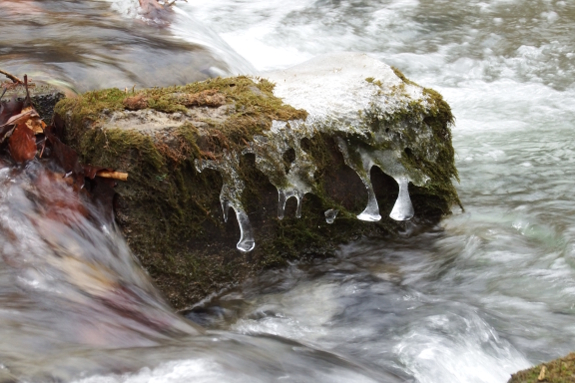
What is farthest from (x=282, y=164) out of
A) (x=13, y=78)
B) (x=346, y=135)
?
(x=13, y=78)

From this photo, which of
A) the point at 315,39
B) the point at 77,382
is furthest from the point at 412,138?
the point at 315,39

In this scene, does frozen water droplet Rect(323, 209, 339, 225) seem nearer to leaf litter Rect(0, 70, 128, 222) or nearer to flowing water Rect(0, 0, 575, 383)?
flowing water Rect(0, 0, 575, 383)

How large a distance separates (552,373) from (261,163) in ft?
5.76

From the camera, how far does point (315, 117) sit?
371 centimetres

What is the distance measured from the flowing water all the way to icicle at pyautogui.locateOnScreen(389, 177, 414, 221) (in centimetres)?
18

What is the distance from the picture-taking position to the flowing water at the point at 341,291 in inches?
95.5

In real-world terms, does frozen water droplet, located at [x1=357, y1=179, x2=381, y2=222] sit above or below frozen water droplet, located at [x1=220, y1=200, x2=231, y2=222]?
below

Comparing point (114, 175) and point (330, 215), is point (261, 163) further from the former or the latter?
point (114, 175)

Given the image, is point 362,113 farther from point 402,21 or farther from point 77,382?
point 402,21

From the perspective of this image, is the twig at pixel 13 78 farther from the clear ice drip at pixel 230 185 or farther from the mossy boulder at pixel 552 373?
the mossy boulder at pixel 552 373

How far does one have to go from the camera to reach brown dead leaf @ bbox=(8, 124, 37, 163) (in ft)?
10.8

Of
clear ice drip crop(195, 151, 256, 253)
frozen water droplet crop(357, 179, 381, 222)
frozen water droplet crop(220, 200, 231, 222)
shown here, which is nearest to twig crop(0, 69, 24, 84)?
clear ice drip crop(195, 151, 256, 253)

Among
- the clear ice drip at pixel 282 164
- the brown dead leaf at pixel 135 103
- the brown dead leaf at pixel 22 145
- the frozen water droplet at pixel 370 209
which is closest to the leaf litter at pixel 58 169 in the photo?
the brown dead leaf at pixel 22 145

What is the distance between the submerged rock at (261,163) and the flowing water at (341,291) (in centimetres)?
17
